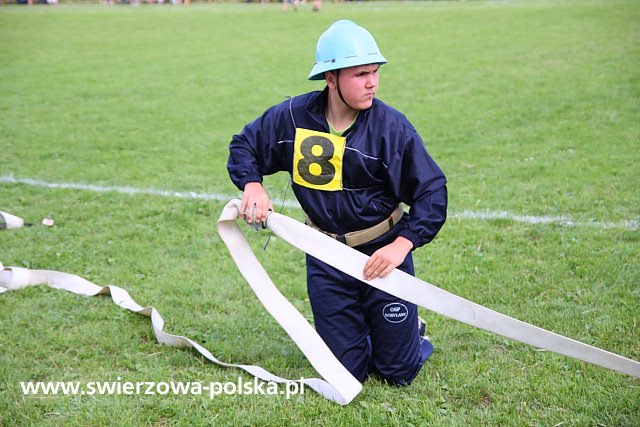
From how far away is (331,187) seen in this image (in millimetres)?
3797

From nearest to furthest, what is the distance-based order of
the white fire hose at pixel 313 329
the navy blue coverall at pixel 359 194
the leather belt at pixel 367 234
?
the white fire hose at pixel 313 329 → the navy blue coverall at pixel 359 194 → the leather belt at pixel 367 234

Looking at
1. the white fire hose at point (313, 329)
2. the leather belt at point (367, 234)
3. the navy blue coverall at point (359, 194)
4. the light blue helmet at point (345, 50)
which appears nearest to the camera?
the white fire hose at point (313, 329)

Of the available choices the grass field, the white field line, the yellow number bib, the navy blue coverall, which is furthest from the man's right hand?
the white field line

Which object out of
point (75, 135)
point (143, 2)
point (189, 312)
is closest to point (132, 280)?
point (189, 312)

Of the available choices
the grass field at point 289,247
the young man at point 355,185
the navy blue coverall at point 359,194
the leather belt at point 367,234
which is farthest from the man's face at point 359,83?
the grass field at point 289,247

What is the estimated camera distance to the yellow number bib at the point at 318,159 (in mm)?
3729

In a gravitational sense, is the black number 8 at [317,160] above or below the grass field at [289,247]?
above

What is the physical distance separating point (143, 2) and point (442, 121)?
35.0 metres

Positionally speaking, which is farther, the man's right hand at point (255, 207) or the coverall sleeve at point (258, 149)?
the coverall sleeve at point (258, 149)

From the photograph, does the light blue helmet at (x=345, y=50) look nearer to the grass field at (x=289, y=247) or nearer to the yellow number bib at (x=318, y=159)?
the yellow number bib at (x=318, y=159)

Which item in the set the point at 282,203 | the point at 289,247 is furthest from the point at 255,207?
the point at 289,247

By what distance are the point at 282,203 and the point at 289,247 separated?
1.90 feet

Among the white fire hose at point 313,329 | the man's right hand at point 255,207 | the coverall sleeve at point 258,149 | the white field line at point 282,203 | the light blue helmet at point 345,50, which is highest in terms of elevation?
the light blue helmet at point 345,50

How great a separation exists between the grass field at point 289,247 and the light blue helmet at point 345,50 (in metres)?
1.62
